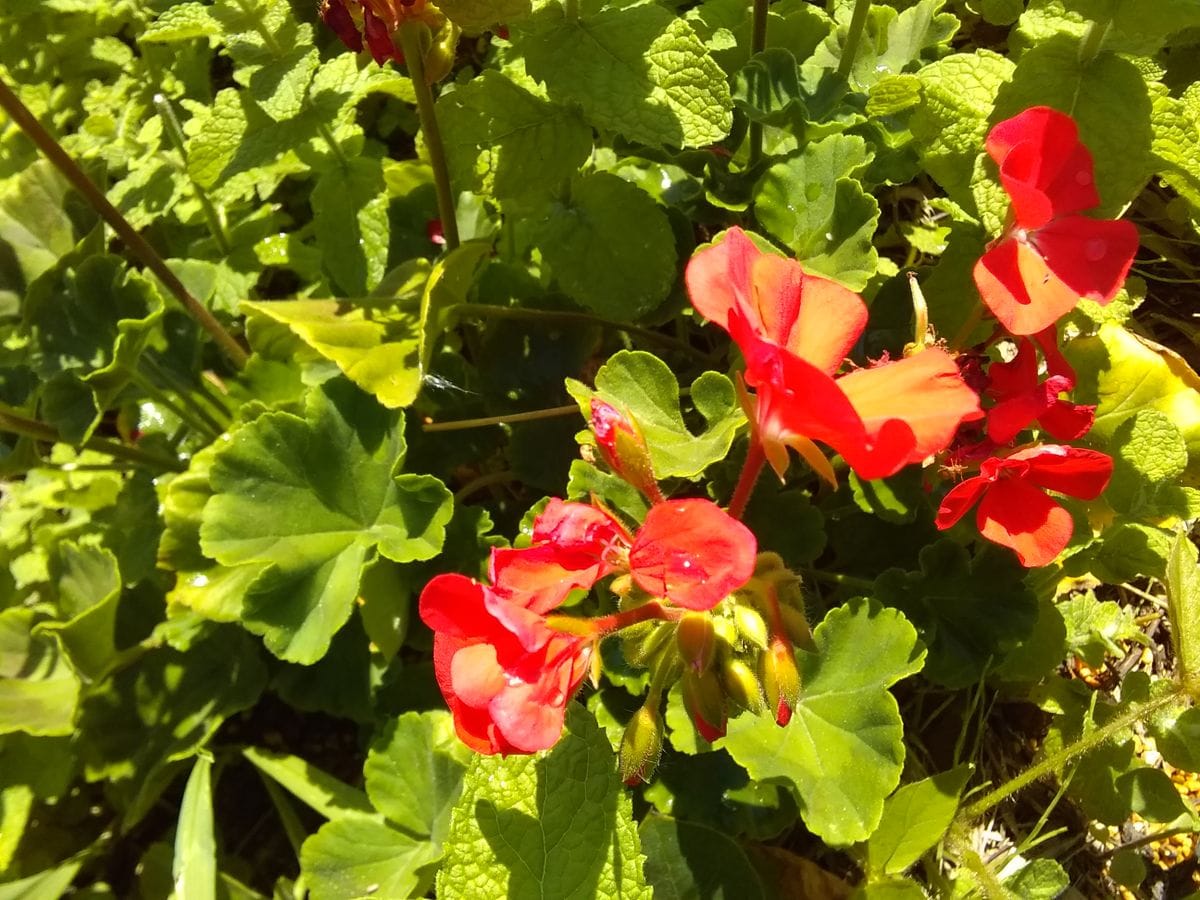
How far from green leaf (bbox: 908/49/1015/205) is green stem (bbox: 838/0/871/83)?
0.25m

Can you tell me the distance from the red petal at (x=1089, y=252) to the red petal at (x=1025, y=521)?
242mm

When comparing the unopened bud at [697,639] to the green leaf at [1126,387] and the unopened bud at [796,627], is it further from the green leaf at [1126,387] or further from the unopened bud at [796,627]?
the green leaf at [1126,387]

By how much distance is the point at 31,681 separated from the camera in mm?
1853

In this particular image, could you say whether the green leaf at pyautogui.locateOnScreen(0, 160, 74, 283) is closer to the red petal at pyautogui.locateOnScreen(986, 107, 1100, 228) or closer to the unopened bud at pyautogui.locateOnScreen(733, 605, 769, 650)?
the unopened bud at pyautogui.locateOnScreen(733, 605, 769, 650)

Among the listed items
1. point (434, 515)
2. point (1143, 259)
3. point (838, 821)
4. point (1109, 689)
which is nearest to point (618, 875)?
point (838, 821)

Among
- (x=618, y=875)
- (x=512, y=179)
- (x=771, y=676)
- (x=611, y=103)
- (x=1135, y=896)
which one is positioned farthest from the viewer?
(x=1135, y=896)

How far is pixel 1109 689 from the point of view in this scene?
5.89 feet

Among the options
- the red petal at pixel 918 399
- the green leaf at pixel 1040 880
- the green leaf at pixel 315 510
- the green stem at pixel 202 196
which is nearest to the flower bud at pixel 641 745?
the red petal at pixel 918 399

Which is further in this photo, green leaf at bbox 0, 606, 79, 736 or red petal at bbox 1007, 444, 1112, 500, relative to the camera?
green leaf at bbox 0, 606, 79, 736

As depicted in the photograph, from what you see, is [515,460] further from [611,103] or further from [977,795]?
[977,795]

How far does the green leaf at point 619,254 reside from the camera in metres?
1.59

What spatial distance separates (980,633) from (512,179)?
40.3 inches

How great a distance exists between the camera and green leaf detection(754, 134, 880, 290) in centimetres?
141

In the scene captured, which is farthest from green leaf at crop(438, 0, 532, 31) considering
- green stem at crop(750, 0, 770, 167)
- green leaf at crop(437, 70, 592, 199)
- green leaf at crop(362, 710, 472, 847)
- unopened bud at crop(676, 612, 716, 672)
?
green leaf at crop(362, 710, 472, 847)
